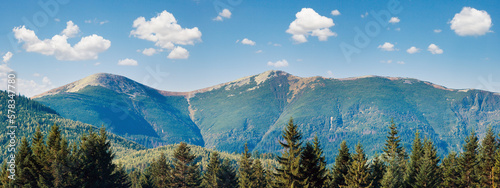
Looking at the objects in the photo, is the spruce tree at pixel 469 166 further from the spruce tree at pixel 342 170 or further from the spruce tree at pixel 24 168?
the spruce tree at pixel 24 168

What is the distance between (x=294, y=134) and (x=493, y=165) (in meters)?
47.1

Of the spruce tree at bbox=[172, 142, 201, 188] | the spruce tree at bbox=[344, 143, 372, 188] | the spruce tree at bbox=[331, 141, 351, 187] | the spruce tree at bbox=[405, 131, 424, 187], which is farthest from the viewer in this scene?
the spruce tree at bbox=[172, 142, 201, 188]

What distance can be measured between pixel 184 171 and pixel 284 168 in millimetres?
39560

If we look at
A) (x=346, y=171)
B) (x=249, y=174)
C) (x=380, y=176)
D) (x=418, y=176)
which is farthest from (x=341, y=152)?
(x=249, y=174)

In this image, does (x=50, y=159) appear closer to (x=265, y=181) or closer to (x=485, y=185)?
(x=265, y=181)

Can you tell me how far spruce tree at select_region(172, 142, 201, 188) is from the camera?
77.5 m

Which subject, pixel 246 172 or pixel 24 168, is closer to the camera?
pixel 24 168

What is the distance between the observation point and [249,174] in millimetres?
83188

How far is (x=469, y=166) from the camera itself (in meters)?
75.6

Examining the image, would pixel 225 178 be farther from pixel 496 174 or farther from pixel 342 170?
pixel 496 174

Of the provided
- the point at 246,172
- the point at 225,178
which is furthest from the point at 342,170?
the point at 225,178

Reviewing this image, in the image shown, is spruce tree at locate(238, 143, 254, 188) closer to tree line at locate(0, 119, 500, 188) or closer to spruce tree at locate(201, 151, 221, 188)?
tree line at locate(0, 119, 500, 188)

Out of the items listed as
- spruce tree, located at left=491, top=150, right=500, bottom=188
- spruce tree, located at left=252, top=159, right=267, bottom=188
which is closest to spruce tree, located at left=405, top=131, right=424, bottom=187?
spruce tree, located at left=491, top=150, right=500, bottom=188

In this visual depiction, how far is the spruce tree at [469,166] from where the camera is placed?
72.4 meters
